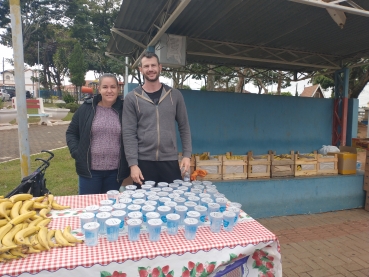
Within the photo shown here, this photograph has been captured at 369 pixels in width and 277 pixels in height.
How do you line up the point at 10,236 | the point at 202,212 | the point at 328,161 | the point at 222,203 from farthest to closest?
1. the point at 328,161
2. the point at 222,203
3. the point at 202,212
4. the point at 10,236

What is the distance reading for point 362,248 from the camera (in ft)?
12.2

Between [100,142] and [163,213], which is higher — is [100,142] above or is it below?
above

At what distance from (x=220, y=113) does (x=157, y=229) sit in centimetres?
429

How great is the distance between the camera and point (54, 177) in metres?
6.41

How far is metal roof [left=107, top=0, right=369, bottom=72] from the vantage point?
386 centimetres

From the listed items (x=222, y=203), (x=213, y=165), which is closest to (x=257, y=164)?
(x=213, y=165)

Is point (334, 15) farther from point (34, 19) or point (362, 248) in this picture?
point (34, 19)

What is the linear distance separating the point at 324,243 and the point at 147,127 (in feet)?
9.77

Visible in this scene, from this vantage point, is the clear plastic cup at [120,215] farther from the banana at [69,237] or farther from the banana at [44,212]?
the banana at [44,212]

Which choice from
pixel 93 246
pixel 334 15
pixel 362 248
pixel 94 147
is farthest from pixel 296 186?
pixel 93 246

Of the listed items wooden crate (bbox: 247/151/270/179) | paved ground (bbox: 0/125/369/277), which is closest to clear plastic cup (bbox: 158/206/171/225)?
paved ground (bbox: 0/125/369/277)

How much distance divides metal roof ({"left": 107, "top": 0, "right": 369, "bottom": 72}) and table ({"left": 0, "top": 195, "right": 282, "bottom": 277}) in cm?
246

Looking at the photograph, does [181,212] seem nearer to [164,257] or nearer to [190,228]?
[190,228]

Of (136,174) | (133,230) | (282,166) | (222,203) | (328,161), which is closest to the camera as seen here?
(133,230)
